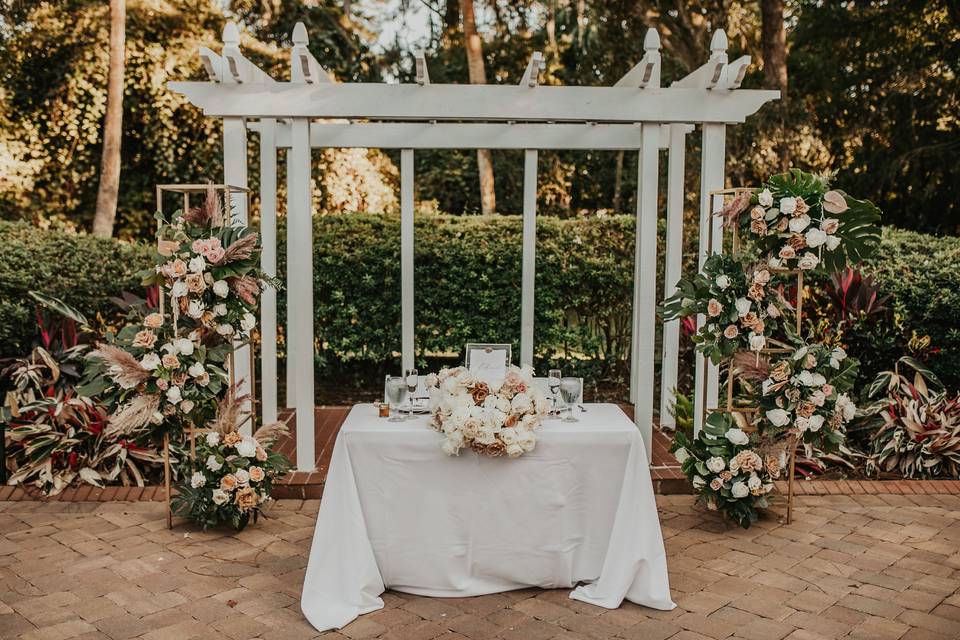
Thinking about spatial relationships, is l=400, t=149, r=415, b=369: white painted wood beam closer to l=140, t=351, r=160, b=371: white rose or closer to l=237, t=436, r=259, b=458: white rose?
l=237, t=436, r=259, b=458: white rose

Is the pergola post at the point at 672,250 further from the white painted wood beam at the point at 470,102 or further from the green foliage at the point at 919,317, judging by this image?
the green foliage at the point at 919,317

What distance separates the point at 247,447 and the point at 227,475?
17 centimetres

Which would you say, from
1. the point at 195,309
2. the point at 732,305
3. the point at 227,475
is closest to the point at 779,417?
the point at 732,305

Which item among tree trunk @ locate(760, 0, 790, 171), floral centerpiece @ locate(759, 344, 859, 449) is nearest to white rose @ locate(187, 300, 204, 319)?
floral centerpiece @ locate(759, 344, 859, 449)

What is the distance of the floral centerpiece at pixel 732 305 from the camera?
414cm

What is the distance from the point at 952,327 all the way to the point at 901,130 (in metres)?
6.74

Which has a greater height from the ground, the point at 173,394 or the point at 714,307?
the point at 714,307

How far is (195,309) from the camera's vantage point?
13.2 feet

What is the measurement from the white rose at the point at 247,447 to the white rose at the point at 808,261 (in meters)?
2.94

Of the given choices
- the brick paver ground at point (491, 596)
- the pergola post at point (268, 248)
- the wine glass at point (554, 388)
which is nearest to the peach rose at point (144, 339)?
the brick paver ground at point (491, 596)

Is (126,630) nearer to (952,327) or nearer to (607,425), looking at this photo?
(607,425)

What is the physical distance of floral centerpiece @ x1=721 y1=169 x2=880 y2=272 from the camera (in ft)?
13.1

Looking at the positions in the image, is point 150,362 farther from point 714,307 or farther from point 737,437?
point 737,437

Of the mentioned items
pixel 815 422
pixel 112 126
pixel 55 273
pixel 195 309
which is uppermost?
pixel 112 126
